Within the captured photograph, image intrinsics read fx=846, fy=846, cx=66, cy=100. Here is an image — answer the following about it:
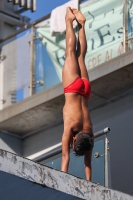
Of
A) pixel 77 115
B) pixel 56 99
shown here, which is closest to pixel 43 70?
pixel 56 99

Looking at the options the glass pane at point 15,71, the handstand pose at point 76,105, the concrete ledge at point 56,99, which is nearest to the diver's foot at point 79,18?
the handstand pose at point 76,105

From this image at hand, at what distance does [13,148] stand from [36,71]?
6.14 feet

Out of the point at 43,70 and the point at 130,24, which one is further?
the point at 43,70

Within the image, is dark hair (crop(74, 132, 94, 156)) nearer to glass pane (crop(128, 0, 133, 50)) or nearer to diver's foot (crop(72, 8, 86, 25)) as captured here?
diver's foot (crop(72, 8, 86, 25))

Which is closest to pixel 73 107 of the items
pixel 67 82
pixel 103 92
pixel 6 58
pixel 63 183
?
pixel 67 82

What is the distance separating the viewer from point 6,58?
16.1 metres

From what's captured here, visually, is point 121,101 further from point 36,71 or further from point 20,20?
point 20,20

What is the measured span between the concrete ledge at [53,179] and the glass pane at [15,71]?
21.3 feet

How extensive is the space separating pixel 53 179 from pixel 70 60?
3.15 m

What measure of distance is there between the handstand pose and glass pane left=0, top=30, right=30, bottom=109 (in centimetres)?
380

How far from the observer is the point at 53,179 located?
8.70 m

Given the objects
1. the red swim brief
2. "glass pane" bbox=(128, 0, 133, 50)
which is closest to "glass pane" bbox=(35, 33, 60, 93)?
"glass pane" bbox=(128, 0, 133, 50)

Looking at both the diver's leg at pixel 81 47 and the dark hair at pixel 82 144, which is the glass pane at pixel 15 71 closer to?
the diver's leg at pixel 81 47

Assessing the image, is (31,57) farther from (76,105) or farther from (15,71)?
(76,105)
